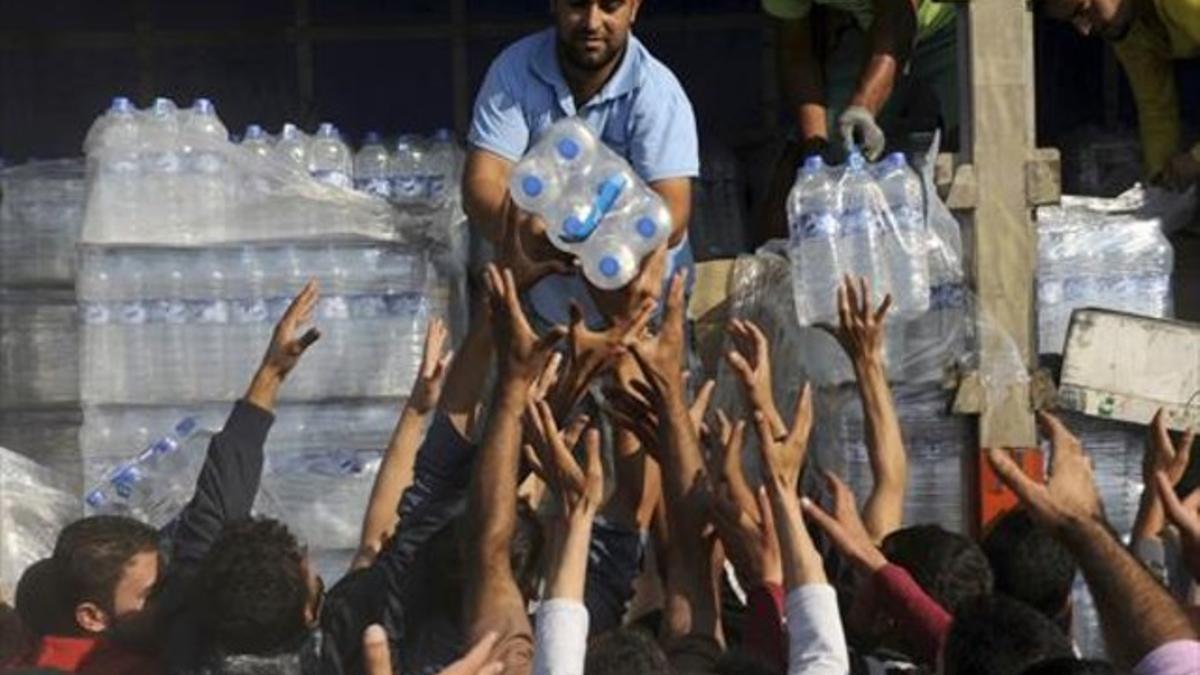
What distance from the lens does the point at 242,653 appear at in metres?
6.46

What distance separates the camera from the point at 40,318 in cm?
970

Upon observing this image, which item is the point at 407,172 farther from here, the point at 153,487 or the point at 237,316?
the point at 153,487

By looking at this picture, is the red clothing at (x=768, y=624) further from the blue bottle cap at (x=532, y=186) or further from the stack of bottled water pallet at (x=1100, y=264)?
the stack of bottled water pallet at (x=1100, y=264)

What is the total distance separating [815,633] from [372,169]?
4.31m

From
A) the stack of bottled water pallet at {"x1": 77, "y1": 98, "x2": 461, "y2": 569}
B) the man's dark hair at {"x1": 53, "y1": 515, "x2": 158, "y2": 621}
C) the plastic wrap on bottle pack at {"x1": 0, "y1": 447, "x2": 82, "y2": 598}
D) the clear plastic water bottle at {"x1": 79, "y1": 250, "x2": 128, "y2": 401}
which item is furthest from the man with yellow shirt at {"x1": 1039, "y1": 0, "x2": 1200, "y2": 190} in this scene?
the man's dark hair at {"x1": 53, "y1": 515, "x2": 158, "y2": 621}

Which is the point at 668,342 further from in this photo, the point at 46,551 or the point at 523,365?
the point at 46,551

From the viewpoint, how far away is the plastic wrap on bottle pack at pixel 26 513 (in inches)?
359

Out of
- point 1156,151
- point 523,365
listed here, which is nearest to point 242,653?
point 523,365

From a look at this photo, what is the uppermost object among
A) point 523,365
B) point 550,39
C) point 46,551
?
point 550,39

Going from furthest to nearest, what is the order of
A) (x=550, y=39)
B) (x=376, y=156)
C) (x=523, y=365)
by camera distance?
1. (x=376, y=156)
2. (x=550, y=39)
3. (x=523, y=365)

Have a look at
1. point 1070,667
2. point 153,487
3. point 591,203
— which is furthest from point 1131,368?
point 1070,667

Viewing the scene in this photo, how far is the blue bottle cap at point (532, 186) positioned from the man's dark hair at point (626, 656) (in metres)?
1.80

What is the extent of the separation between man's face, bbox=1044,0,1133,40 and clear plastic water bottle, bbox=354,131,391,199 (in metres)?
2.08

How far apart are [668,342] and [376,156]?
3177 mm
